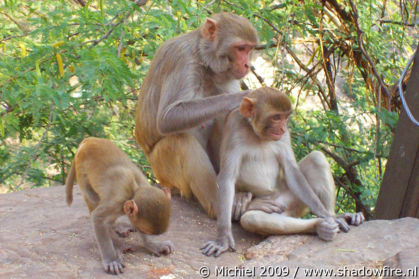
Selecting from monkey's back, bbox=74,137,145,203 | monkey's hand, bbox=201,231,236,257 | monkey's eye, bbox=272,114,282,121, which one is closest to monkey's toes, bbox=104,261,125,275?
monkey's back, bbox=74,137,145,203

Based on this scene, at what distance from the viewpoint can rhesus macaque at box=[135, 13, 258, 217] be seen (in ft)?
16.8

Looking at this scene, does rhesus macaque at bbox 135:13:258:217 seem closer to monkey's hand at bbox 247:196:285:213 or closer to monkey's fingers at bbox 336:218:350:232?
monkey's hand at bbox 247:196:285:213

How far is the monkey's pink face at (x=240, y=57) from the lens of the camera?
5238 millimetres

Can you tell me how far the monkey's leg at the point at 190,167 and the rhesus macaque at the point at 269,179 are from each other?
199 millimetres

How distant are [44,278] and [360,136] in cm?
573

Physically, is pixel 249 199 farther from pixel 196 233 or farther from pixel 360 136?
pixel 360 136

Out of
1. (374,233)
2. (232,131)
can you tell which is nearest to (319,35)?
(232,131)

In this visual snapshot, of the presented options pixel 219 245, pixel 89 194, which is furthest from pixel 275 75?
pixel 89 194

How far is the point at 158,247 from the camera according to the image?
4500 mm

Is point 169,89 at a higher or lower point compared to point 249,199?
higher

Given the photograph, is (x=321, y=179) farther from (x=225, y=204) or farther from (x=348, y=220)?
(x=225, y=204)

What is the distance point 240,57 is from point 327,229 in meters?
1.92

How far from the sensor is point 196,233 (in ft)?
16.4

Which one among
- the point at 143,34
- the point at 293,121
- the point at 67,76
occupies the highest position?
the point at 143,34
